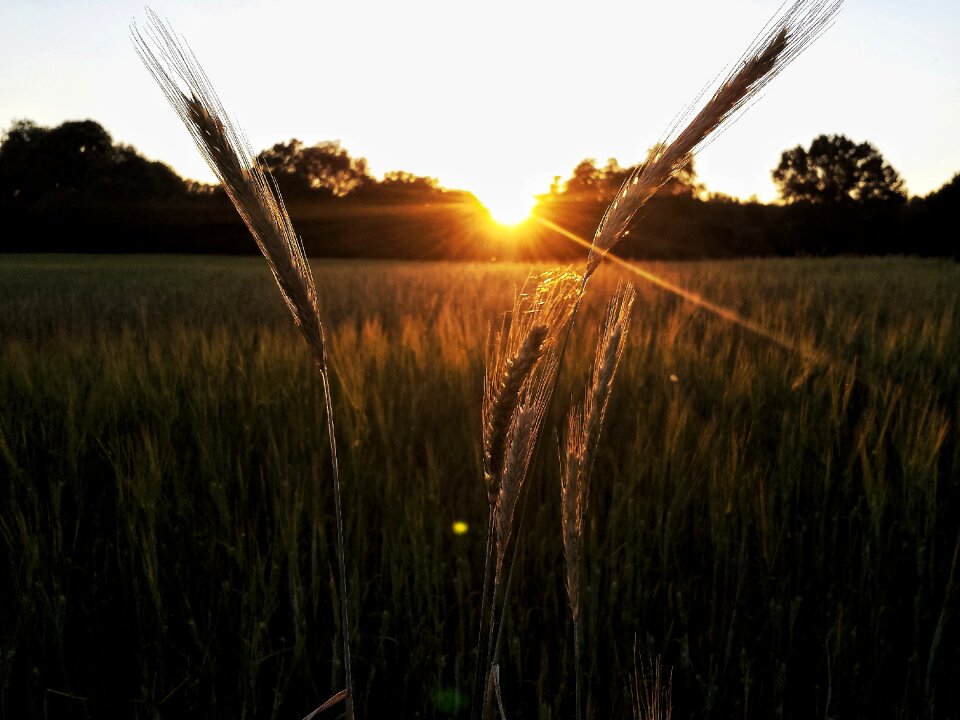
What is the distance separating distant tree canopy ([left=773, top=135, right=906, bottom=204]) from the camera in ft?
135

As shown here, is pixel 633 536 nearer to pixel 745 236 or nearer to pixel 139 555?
pixel 139 555

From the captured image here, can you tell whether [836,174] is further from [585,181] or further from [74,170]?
[74,170]

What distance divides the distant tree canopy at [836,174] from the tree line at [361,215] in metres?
3.21

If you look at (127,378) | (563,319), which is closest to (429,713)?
(563,319)

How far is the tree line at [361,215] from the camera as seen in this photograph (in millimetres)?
24969

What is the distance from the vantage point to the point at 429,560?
4.55 ft

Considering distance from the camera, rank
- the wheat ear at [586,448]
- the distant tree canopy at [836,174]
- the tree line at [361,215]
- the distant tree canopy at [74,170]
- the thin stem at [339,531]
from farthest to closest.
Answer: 1. the distant tree canopy at [836,174]
2. the distant tree canopy at [74,170]
3. the tree line at [361,215]
4. the wheat ear at [586,448]
5. the thin stem at [339,531]

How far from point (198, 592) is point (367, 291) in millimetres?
5317

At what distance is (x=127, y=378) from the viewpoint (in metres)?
2.16

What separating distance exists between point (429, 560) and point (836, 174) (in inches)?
1962

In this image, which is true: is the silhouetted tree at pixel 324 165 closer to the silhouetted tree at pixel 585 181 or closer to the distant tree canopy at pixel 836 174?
the silhouetted tree at pixel 585 181

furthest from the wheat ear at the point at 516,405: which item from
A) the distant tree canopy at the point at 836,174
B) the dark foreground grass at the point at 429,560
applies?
the distant tree canopy at the point at 836,174

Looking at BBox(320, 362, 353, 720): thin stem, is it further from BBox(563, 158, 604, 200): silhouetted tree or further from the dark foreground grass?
BBox(563, 158, 604, 200): silhouetted tree

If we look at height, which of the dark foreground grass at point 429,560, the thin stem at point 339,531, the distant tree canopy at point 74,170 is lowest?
the dark foreground grass at point 429,560
